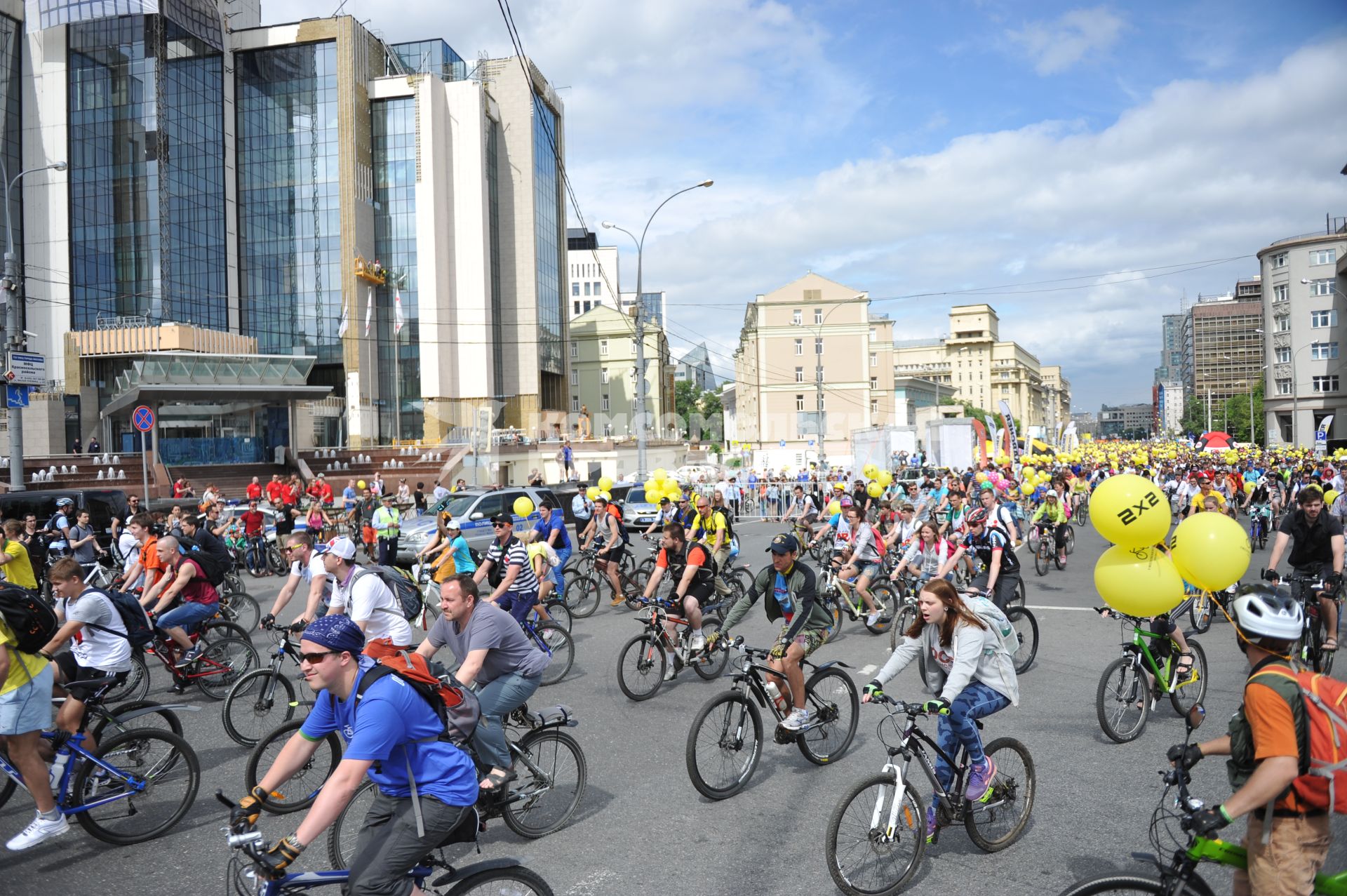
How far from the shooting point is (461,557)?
1031cm

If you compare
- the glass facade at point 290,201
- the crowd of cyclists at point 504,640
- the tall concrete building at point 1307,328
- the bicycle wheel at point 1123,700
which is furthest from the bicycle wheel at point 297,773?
the tall concrete building at point 1307,328

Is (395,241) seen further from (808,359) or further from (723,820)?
(723,820)

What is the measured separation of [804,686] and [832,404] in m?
78.9

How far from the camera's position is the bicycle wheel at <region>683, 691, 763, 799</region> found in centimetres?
609

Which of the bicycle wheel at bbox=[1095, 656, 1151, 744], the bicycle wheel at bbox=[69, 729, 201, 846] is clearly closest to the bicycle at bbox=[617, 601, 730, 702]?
the bicycle wheel at bbox=[1095, 656, 1151, 744]

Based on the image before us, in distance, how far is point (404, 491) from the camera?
32.6 meters

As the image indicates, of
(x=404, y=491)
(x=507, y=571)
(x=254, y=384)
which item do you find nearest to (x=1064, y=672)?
(x=507, y=571)

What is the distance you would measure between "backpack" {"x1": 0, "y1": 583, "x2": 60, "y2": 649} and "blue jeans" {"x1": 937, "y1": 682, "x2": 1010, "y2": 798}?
204 inches

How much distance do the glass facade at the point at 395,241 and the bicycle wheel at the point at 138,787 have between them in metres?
57.0

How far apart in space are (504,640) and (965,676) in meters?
2.74

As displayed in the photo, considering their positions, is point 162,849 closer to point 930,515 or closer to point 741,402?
point 930,515

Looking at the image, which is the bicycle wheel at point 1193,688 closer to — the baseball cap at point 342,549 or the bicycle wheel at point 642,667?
the bicycle wheel at point 642,667

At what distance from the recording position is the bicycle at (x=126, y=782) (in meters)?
5.47

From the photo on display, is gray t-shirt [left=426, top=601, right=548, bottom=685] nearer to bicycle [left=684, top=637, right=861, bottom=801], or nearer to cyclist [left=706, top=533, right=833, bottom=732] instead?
bicycle [left=684, top=637, right=861, bottom=801]
